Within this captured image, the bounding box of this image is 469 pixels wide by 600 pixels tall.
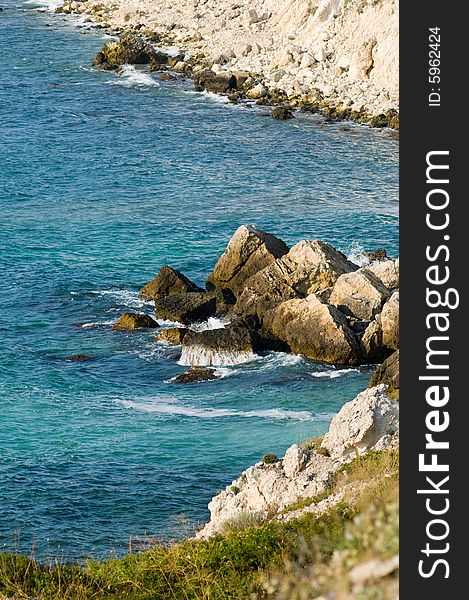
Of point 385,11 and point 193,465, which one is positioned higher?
point 385,11

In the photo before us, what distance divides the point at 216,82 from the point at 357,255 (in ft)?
133

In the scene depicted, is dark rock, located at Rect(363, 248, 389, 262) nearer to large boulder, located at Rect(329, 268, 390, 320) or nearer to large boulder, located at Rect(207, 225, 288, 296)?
large boulder, located at Rect(207, 225, 288, 296)

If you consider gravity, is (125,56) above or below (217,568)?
above

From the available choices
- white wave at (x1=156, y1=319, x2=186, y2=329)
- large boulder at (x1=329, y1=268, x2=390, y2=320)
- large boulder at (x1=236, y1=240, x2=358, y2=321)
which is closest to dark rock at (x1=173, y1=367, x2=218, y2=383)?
large boulder at (x1=236, y1=240, x2=358, y2=321)

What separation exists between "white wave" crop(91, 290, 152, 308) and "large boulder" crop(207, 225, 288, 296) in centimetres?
396

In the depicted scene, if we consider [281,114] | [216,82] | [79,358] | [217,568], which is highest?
[216,82]

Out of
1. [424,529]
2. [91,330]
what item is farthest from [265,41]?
[424,529]

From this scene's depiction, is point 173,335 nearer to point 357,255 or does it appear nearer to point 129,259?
point 129,259

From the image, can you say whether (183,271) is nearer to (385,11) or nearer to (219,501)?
(219,501)

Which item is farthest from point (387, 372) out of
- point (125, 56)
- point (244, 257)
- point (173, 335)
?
point (125, 56)

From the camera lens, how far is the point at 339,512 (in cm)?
2100

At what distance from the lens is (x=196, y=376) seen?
159 feet

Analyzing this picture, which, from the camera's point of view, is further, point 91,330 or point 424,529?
point 91,330

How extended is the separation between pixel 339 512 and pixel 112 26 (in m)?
108
